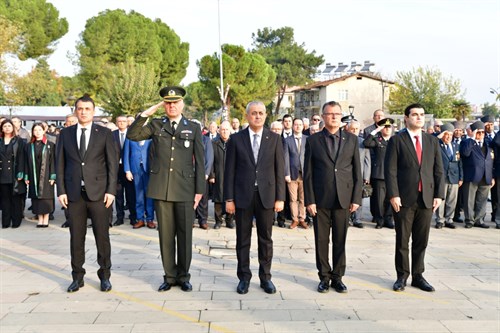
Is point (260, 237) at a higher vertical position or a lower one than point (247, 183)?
lower

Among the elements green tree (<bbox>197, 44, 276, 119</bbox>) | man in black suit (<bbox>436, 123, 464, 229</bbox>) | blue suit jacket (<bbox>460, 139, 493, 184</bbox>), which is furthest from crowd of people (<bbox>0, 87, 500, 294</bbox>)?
green tree (<bbox>197, 44, 276, 119</bbox>)

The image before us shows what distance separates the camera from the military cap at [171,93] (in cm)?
546

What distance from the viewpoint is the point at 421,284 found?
221 inches

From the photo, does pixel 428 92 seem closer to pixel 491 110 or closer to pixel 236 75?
pixel 236 75

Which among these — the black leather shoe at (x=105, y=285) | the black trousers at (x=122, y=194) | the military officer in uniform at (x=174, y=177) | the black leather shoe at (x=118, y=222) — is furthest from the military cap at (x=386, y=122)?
the black leather shoe at (x=105, y=285)

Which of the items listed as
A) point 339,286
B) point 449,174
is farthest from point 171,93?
point 449,174

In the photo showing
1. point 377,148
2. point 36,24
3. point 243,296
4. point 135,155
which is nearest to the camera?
point 243,296

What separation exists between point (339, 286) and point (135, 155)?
5083 mm

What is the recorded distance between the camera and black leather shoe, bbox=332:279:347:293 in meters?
5.46

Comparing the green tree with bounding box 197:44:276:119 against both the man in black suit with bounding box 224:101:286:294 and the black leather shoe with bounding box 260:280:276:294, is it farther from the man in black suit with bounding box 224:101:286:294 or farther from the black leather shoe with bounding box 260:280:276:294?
the black leather shoe with bounding box 260:280:276:294

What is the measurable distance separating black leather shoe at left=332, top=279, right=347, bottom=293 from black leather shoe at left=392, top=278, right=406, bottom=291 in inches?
22.6

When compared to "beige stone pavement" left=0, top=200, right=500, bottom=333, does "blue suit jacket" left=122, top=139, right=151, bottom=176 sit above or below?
above

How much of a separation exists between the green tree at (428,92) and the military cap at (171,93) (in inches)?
1979

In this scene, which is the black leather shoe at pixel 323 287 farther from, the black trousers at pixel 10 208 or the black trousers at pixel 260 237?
the black trousers at pixel 10 208
